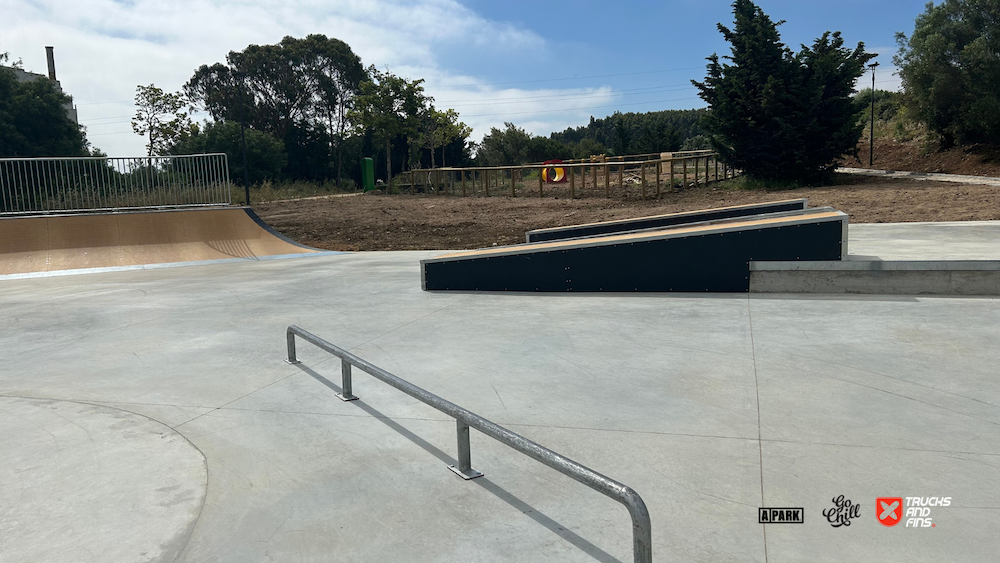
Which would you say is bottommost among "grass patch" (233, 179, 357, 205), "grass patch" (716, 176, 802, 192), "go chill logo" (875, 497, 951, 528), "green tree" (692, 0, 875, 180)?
"go chill logo" (875, 497, 951, 528)

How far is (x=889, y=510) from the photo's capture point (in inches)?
114

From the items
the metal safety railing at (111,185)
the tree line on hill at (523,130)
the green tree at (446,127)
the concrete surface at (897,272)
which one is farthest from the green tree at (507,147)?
the concrete surface at (897,272)

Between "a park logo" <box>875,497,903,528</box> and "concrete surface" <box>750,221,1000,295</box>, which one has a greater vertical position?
"concrete surface" <box>750,221,1000,295</box>

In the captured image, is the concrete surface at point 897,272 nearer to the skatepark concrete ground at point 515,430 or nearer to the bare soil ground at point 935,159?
the skatepark concrete ground at point 515,430

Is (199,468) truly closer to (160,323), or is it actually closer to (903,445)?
(903,445)

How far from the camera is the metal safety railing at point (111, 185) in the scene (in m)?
14.8

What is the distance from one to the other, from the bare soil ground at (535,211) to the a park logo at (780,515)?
1286 centimetres

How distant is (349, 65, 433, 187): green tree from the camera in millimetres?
44719

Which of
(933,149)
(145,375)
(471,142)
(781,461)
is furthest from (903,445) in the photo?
(471,142)

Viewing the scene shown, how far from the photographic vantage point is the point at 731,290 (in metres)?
7.93

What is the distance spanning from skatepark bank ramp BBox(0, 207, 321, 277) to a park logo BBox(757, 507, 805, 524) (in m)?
12.8

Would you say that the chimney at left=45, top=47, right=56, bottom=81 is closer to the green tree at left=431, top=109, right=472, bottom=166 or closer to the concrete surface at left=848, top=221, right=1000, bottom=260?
the green tree at left=431, top=109, right=472, bottom=166

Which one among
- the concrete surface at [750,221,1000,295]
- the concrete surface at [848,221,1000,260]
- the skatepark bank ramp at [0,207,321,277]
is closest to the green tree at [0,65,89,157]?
the skatepark bank ramp at [0,207,321,277]

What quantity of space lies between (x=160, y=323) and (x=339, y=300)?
2124mm
